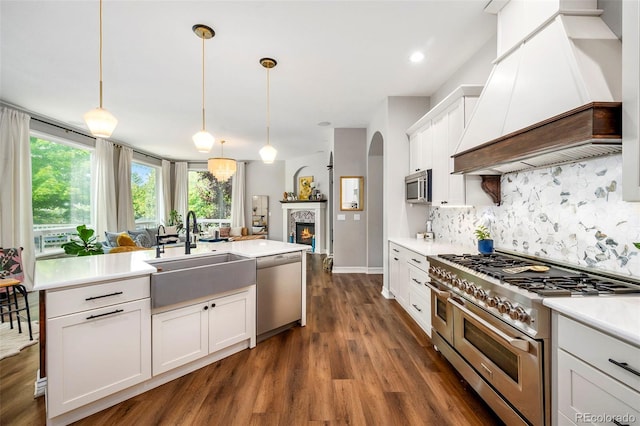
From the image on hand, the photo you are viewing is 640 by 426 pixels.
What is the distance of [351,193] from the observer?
561 centimetres

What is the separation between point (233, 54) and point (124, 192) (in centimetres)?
542

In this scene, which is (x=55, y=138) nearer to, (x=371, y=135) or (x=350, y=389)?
(x=371, y=135)

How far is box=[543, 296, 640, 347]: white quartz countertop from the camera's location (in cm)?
96

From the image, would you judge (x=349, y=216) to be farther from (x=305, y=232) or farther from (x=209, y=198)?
(x=209, y=198)

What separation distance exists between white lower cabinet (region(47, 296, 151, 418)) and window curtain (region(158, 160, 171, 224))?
7.63 meters

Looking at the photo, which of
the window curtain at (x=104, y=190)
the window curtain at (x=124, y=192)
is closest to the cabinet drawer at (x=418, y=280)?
the window curtain at (x=104, y=190)

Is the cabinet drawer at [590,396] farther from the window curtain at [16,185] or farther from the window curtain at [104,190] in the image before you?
the window curtain at [104,190]

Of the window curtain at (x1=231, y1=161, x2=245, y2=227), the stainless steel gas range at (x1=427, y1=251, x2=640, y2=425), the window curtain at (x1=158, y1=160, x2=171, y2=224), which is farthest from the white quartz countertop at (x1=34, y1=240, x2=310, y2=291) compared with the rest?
the window curtain at (x1=158, y1=160, x2=171, y2=224)

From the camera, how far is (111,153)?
6250 mm

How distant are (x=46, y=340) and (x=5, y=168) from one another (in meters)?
4.05

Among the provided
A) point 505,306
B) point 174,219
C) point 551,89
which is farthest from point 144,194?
point 551,89

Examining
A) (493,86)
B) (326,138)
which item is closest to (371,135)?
(326,138)

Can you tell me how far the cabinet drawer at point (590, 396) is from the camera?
3.22ft

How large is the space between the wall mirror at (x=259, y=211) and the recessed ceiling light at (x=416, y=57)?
712 centimetres
